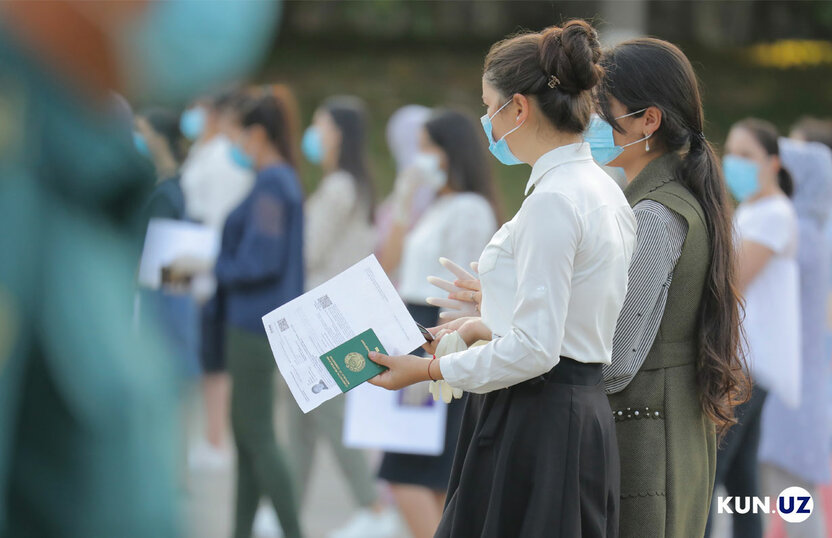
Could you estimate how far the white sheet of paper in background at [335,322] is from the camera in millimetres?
2395

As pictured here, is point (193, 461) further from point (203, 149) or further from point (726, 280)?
point (726, 280)

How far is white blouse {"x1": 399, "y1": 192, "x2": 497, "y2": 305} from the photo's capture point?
185 inches

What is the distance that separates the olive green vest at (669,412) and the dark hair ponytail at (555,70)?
40cm

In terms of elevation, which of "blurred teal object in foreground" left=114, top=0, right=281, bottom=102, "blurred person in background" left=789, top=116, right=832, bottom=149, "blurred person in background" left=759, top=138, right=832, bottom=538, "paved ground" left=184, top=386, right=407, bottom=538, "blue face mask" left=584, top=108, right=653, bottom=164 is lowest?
"paved ground" left=184, top=386, right=407, bottom=538

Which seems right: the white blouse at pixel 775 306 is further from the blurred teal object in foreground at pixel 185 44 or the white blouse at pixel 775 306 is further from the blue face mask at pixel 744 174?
the blurred teal object in foreground at pixel 185 44

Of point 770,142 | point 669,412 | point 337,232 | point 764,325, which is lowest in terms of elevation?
point 764,325

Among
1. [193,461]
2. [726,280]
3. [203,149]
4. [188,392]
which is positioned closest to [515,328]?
[726,280]

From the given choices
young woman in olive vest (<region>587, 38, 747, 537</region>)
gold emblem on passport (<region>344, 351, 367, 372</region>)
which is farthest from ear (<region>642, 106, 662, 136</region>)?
gold emblem on passport (<region>344, 351, 367, 372</region>)

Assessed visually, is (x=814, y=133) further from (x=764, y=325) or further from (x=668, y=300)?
(x=668, y=300)

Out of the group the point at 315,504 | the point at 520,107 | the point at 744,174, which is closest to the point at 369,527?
the point at 315,504

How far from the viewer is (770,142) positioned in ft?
15.2

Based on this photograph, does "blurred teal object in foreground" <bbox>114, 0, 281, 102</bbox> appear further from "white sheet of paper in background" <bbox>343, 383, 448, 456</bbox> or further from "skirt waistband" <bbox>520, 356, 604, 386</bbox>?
"white sheet of paper in background" <bbox>343, 383, 448, 456</bbox>

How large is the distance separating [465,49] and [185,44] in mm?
16940

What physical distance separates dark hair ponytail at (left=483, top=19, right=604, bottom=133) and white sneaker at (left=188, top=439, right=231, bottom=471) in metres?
5.06
